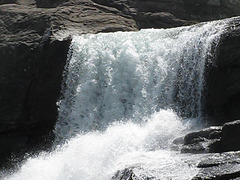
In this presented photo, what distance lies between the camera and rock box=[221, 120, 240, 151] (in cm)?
894

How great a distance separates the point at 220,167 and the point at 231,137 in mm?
1900

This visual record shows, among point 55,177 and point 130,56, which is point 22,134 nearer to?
point 130,56

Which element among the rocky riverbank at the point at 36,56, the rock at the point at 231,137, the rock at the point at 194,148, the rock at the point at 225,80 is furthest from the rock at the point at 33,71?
the rock at the point at 231,137

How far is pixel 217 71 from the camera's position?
1299cm

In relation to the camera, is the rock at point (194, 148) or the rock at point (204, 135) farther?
the rock at point (204, 135)

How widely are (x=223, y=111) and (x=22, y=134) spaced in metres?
7.64

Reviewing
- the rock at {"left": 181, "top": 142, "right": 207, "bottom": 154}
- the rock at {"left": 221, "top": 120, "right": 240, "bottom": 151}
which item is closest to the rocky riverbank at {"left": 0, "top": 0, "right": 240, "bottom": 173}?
the rock at {"left": 181, "top": 142, "right": 207, "bottom": 154}

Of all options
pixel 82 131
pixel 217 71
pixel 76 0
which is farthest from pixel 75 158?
pixel 76 0

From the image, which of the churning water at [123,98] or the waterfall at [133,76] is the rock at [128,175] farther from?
the waterfall at [133,76]

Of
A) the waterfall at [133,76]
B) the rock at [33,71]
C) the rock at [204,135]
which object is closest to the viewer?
the rock at [204,135]

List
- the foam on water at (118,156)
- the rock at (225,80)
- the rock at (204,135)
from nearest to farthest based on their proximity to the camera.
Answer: the foam on water at (118,156) → the rock at (204,135) → the rock at (225,80)

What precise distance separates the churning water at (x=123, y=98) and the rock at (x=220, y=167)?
2499 millimetres

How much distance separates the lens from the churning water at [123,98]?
1151 cm

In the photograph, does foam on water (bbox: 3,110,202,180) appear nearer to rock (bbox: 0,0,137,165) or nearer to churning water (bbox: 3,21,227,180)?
churning water (bbox: 3,21,227,180)
